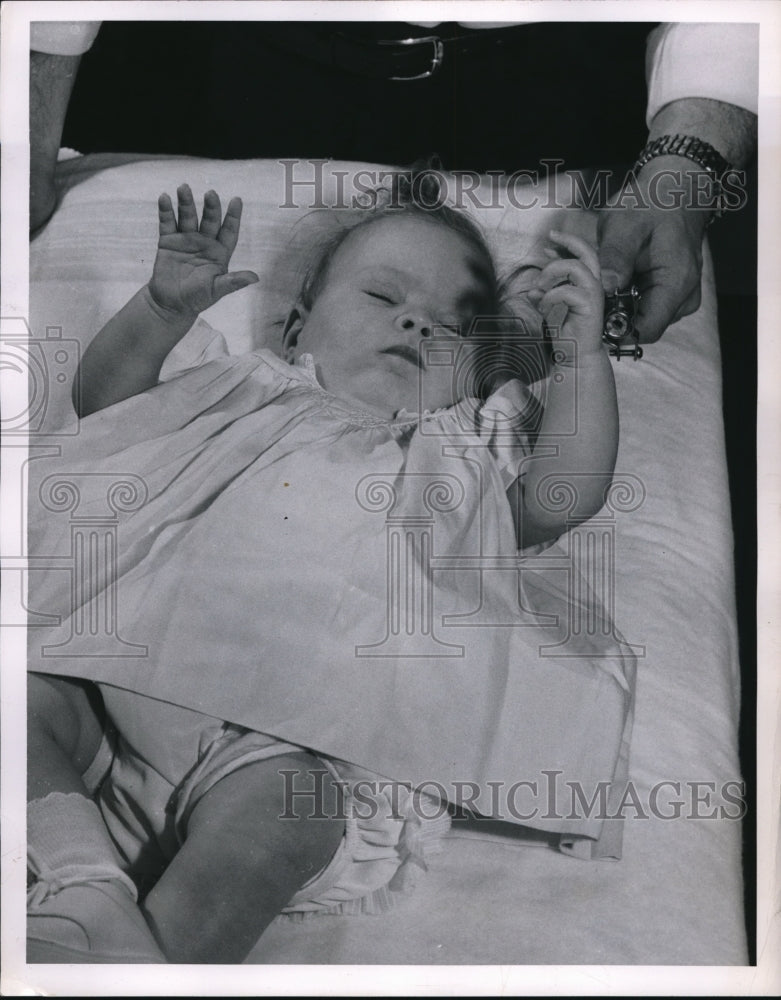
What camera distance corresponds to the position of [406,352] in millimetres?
1401

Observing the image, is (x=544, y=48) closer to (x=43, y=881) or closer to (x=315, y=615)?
(x=315, y=615)

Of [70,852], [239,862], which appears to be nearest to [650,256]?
[239,862]

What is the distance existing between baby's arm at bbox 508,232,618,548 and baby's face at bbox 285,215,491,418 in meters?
0.12

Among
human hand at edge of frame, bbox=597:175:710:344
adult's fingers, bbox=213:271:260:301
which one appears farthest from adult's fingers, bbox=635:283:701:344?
adult's fingers, bbox=213:271:260:301

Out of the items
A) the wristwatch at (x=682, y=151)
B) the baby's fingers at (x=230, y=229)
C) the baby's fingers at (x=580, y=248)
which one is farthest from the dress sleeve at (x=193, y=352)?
the wristwatch at (x=682, y=151)

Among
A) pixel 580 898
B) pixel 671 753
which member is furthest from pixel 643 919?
pixel 671 753

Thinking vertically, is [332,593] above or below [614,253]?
below

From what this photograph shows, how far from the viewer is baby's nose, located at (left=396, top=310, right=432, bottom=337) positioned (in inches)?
55.2

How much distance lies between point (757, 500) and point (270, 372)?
71 cm

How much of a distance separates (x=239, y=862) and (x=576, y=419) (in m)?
0.74

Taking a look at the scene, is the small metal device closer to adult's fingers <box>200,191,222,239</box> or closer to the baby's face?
the baby's face

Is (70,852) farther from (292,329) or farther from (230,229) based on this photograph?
(230,229)

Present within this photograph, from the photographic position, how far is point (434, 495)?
4.57 feet

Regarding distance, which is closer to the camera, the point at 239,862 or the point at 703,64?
the point at 239,862
